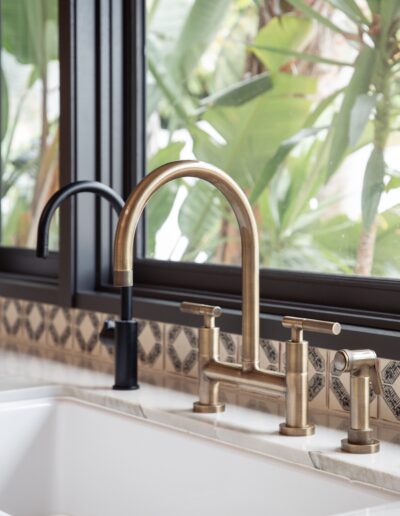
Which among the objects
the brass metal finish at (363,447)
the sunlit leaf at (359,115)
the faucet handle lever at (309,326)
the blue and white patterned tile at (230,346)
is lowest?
the brass metal finish at (363,447)

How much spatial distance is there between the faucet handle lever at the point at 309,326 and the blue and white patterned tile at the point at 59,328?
0.94 m

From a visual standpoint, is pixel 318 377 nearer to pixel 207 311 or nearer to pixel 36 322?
pixel 207 311

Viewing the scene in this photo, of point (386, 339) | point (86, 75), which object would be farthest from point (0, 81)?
point (386, 339)

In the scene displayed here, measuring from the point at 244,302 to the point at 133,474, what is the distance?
37 cm

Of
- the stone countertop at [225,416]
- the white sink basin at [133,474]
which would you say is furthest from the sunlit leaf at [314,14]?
the white sink basin at [133,474]

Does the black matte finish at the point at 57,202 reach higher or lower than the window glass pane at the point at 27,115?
lower

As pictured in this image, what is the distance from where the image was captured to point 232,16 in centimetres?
199

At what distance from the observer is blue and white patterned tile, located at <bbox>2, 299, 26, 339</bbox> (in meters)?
2.41

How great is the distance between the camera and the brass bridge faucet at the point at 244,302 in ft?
4.55

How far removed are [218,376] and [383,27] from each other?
64cm

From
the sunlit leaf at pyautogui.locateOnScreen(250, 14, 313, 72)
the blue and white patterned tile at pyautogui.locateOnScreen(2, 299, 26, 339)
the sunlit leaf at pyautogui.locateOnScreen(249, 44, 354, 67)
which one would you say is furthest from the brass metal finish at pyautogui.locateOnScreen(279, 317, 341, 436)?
the blue and white patterned tile at pyautogui.locateOnScreen(2, 299, 26, 339)

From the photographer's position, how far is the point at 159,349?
1.95 meters

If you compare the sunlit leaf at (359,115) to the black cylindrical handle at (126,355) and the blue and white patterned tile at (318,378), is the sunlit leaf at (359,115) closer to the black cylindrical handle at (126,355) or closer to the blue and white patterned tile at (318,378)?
the blue and white patterned tile at (318,378)

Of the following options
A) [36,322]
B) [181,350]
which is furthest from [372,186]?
[36,322]
